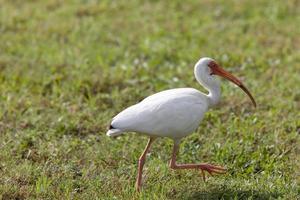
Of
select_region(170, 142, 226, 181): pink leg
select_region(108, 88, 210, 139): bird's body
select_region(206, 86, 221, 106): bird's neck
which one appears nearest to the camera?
select_region(108, 88, 210, 139): bird's body

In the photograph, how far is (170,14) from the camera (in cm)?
1134

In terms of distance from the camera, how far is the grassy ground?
6.19 meters

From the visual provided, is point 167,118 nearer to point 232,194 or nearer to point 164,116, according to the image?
point 164,116

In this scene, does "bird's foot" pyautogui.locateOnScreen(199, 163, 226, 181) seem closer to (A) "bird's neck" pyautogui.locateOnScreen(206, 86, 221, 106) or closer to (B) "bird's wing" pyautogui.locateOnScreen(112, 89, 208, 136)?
(B) "bird's wing" pyautogui.locateOnScreen(112, 89, 208, 136)

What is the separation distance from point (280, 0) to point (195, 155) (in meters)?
5.58

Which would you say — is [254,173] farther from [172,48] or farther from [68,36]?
[68,36]

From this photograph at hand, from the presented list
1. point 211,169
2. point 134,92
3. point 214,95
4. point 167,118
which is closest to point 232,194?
point 211,169

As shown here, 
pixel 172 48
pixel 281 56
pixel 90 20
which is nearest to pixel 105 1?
pixel 90 20

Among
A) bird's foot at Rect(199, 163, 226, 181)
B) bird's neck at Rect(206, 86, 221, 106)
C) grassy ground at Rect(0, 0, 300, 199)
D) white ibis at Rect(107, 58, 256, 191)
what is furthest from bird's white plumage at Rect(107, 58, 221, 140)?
grassy ground at Rect(0, 0, 300, 199)

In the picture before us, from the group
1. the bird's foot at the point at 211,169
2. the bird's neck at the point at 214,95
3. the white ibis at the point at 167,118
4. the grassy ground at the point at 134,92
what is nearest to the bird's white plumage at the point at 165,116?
the white ibis at the point at 167,118

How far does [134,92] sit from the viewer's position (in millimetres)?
8477

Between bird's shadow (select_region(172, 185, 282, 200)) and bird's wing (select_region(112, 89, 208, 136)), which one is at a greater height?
bird's wing (select_region(112, 89, 208, 136))

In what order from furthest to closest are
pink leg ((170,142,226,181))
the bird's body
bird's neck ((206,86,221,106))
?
1. bird's neck ((206,86,221,106))
2. pink leg ((170,142,226,181))
3. the bird's body

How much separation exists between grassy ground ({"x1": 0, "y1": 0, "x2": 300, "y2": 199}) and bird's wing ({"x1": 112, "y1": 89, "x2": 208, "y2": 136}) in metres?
0.48
